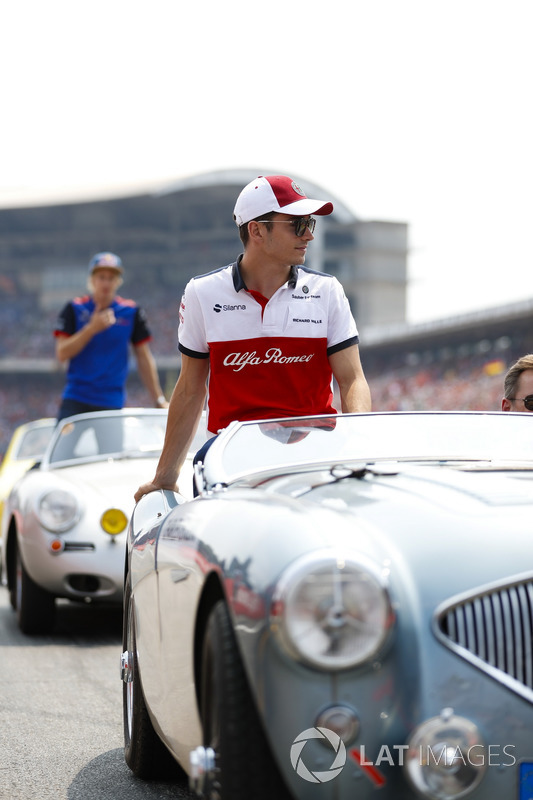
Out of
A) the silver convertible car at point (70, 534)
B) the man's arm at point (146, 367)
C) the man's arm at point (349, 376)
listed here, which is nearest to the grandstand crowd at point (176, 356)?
the man's arm at point (146, 367)

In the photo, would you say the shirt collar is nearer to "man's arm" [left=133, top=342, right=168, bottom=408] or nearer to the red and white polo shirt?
the red and white polo shirt

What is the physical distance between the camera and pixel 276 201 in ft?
13.6

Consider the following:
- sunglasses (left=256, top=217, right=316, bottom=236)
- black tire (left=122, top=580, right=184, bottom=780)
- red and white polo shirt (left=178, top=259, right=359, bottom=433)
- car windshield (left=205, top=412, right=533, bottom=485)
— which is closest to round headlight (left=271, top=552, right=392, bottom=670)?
car windshield (left=205, top=412, right=533, bottom=485)

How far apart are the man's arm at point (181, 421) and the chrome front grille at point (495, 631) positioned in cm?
175

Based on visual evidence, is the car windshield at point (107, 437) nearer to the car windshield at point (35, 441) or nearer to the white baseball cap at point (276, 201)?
the car windshield at point (35, 441)

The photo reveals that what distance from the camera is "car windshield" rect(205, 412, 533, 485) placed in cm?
319

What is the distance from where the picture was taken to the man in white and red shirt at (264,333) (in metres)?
4.14

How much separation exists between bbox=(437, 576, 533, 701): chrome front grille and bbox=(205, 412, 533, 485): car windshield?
36.2 inches

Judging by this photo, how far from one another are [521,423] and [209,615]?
1.32 metres

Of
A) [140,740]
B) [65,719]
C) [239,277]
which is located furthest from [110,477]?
[140,740]

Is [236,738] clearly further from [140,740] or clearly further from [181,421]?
[181,421]

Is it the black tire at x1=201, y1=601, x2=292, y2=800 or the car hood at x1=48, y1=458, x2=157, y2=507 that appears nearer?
the black tire at x1=201, y1=601, x2=292, y2=800

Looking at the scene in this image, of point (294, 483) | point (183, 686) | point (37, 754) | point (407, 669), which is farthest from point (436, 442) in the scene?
point (37, 754)

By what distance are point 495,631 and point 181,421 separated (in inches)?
79.5
